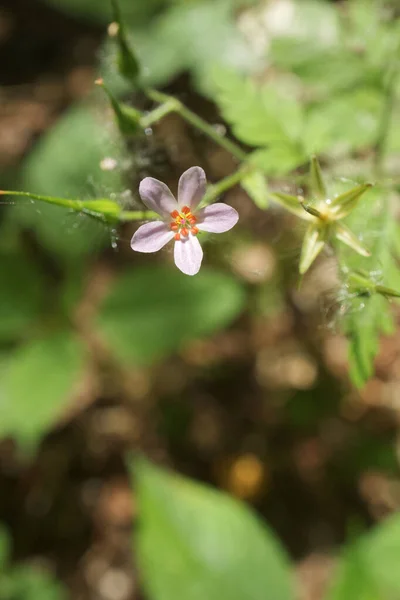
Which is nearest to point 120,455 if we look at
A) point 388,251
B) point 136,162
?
point 136,162

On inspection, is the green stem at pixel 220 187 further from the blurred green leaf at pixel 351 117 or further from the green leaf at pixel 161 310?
the green leaf at pixel 161 310

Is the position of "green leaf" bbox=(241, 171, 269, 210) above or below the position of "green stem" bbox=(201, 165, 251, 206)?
below

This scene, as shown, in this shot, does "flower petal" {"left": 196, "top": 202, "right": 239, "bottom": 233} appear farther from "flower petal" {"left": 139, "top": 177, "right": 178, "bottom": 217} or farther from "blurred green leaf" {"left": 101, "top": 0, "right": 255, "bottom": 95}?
"blurred green leaf" {"left": 101, "top": 0, "right": 255, "bottom": 95}

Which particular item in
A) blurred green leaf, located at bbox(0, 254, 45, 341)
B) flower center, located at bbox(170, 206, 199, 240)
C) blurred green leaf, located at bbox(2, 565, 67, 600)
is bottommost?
blurred green leaf, located at bbox(2, 565, 67, 600)

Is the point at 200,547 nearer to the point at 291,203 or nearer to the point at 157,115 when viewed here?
the point at 291,203

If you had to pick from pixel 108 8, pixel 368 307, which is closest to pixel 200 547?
pixel 368 307

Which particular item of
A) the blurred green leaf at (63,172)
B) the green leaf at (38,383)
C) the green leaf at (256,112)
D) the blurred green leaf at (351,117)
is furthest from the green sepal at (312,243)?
the green leaf at (38,383)

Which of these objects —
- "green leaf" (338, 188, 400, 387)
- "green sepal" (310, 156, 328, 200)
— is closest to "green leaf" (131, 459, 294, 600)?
"green leaf" (338, 188, 400, 387)
